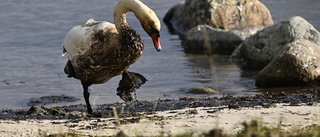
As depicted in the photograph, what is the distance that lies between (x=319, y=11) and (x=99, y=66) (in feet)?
48.7

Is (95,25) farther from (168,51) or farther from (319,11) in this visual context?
(319,11)

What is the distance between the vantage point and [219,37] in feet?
52.6

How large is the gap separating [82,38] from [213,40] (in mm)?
7992

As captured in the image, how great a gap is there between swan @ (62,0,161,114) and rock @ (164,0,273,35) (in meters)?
9.56

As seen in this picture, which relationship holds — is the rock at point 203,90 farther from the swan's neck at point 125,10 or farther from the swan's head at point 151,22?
the swan's head at point 151,22

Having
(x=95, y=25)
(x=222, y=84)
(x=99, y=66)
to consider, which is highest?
(x=95, y=25)

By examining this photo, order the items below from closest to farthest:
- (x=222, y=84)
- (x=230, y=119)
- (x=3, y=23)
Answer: (x=230, y=119)
(x=222, y=84)
(x=3, y=23)

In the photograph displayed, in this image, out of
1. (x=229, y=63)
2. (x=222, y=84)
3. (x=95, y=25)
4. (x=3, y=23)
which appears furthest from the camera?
(x=3, y=23)

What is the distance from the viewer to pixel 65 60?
1490 cm

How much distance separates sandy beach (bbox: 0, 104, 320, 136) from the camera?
6320 mm

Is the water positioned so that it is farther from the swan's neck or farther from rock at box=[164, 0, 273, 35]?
the swan's neck

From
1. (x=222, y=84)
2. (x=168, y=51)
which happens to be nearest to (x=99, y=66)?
(x=222, y=84)

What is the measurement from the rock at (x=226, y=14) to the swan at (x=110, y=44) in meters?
9.56

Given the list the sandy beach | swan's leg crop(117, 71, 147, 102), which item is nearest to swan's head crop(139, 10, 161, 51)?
the sandy beach
